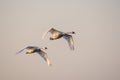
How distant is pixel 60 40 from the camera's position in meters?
2.35

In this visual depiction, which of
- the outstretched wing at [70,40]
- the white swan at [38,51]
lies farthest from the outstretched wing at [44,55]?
the outstretched wing at [70,40]

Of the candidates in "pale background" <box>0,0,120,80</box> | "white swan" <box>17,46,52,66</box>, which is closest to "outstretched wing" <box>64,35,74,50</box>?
"pale background" <box>0,0,120,80</box>

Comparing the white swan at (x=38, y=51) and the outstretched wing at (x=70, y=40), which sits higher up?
the outstretched wing at (x=70, y=40)

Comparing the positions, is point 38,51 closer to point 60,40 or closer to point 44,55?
point 44,55

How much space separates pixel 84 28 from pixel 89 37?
0.34 ft

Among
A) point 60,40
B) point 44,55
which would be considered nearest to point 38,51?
point 44,55

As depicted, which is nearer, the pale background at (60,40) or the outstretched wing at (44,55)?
the outstretched wing at (44,55)

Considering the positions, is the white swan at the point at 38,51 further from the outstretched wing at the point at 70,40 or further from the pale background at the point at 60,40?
the outstretched wing at the point at 70,40

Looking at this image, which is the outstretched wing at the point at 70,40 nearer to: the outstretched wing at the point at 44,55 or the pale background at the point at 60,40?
the pale background at the point at 60,40

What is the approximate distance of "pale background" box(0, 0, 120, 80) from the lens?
2.39 meters

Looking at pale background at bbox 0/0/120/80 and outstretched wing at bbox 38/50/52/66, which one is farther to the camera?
pale background at bbox 0/0/120/80

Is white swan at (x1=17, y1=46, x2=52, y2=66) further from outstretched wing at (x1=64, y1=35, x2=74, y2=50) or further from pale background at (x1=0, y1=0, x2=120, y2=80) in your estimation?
outstretched wing at (x1=64, y1=35, x2=74, y2=50)

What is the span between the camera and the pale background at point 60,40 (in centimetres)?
239

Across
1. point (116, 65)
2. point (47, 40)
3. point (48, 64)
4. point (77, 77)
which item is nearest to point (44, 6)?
point (47, 40)
